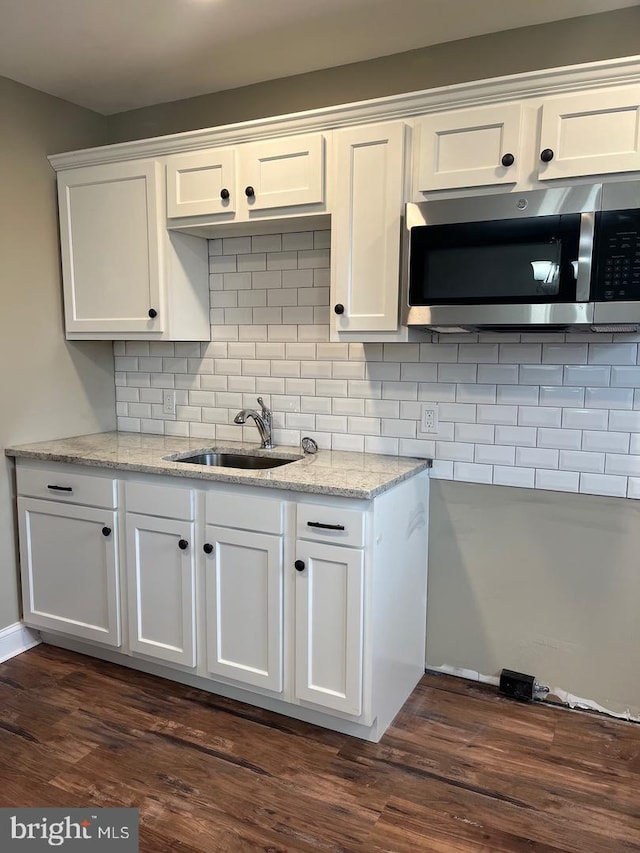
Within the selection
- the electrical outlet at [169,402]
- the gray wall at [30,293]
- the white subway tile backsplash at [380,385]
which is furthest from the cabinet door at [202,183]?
the electrical outlet at [169,402]

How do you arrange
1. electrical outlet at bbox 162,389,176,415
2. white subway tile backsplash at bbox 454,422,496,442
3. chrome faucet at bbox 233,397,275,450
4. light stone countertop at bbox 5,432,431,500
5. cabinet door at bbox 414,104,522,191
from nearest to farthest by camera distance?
cabinet door at bbox 414,104,522,191
light stone countertop at bbox 5,432,431,500
white subway tile backsplash at bbox 454,422,496,442
chrome faucet at bbox 233,397,275,450
electrical outlet at bbox 162,389,176,415

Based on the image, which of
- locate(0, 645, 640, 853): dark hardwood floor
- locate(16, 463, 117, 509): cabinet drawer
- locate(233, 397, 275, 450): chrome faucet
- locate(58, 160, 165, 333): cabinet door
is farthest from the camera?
locate(233, 397, 275, 450): chrome faucet

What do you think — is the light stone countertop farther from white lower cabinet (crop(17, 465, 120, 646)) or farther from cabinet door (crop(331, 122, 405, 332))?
cabinet door (crop(331, 122, 405, 332))

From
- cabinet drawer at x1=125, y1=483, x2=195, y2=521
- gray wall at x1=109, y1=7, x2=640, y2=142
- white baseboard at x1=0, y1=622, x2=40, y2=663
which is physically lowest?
→ white baseboard at x1=0, y1=622, x2=40, y2=663

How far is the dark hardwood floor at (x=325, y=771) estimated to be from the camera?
1.83 metres

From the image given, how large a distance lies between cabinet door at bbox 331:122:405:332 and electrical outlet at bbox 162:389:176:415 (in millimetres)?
1158

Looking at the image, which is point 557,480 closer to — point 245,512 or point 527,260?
point 527,260

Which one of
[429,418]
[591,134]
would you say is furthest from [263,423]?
[591,134]

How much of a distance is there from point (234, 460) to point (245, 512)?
1.98 ft

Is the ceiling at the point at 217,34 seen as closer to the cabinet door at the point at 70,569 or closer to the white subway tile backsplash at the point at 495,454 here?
the white subway tile backsplash at the point at 495,454

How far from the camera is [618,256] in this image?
1.90 meters

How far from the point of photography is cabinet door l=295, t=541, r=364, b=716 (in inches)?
84.2

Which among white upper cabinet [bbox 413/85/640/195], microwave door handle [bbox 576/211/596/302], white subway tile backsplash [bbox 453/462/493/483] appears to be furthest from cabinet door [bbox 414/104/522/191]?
white subway tile backsplash [bbox 453/462/493/483]

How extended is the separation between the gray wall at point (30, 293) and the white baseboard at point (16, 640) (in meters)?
0.04
